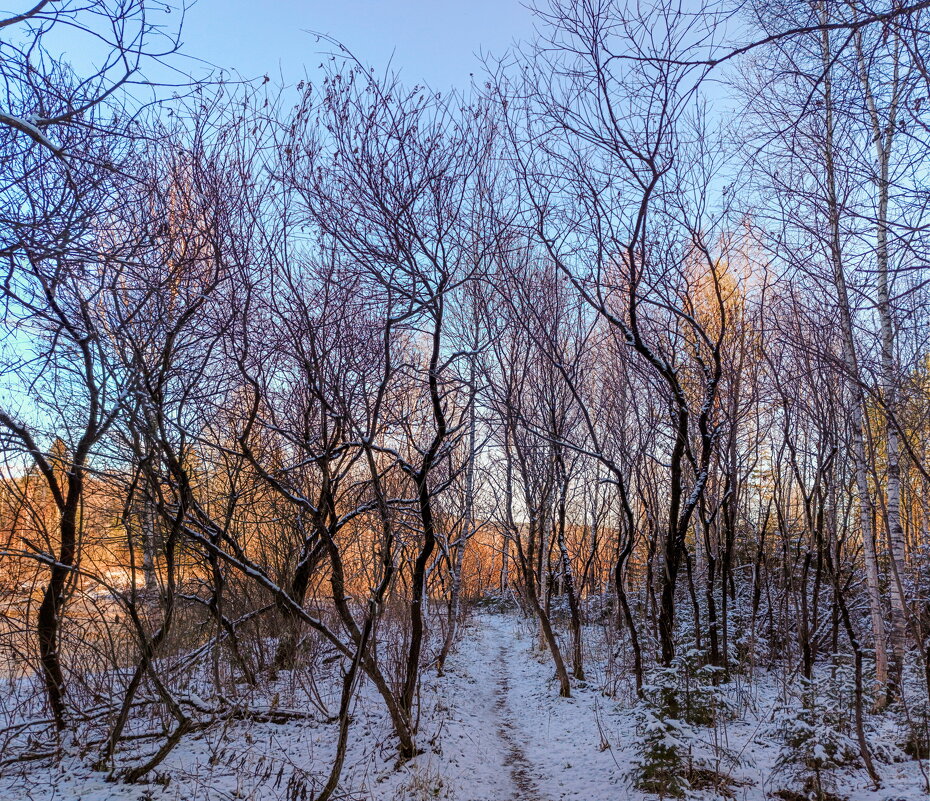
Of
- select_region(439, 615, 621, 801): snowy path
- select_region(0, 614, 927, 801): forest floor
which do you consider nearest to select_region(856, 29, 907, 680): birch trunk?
select_region(0, 614, 927, 801): forest floor

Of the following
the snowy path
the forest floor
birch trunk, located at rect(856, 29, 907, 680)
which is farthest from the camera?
the snowy path

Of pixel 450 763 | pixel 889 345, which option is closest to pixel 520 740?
pixel 450 763

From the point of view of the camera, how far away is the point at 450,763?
19.1 feet

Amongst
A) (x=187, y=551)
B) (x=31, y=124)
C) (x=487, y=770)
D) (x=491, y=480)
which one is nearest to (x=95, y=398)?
(x=187, y=551)

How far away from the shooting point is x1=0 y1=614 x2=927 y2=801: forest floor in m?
4.93

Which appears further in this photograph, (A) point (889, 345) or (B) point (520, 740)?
(B) point (520, 740)

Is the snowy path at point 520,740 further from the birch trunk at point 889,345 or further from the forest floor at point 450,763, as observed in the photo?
the birch trunk at point 889,345

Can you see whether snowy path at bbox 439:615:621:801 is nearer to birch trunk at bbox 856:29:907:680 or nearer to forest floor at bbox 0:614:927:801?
forest floor at bbox 0:614:927:801

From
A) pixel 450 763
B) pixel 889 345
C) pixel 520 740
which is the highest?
pixel 889 345

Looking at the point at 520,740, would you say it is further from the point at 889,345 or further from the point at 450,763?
the point at 889,345

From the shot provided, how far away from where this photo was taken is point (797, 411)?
900 cm

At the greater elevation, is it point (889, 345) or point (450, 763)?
point (889, 345)

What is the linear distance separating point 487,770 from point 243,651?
3.56 metres

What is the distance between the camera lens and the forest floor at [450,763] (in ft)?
16.2
